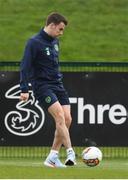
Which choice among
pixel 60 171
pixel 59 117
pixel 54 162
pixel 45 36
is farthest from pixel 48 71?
pixel 60 171

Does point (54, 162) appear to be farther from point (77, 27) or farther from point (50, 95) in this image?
point (77, 27)

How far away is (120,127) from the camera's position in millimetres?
17016

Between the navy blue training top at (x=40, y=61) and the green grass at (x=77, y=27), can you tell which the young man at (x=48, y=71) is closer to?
the navy blue training top at (x=40, y=61)

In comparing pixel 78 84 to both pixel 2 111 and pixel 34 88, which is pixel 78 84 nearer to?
pixel 2 111

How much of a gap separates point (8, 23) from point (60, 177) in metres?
13.9

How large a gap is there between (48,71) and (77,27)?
39.1ft

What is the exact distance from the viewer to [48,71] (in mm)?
14172

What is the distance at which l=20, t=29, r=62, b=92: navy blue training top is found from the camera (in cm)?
1404

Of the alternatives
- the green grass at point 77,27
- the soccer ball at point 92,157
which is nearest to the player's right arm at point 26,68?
the soccer ball at point 92,157

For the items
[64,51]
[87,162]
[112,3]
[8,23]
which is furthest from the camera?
[112,3]

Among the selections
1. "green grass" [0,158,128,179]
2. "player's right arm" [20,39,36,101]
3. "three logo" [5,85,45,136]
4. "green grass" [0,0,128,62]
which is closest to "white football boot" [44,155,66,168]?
"green grass" [0,158,128,179]

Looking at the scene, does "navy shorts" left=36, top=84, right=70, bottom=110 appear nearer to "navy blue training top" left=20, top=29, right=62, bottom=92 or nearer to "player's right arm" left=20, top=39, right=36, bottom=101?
"navy blue training top" left=20, top=29, right=62, bottom=92

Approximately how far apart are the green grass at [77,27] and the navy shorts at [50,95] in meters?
9.57

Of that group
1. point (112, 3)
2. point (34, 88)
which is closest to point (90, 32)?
point (112, 3)
